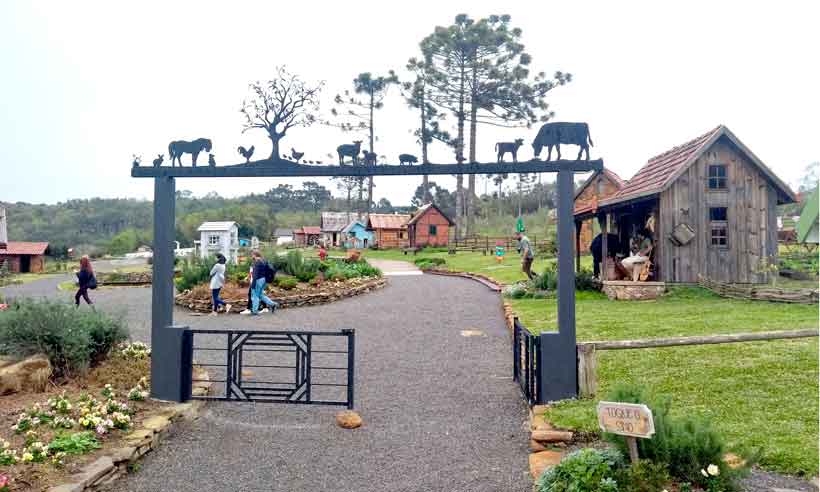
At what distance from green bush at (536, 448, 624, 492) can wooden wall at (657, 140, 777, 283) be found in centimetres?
1293

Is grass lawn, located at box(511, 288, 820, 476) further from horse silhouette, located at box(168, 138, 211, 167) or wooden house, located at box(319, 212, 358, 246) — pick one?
wooden house, located at box(319, 212, 358, 246)

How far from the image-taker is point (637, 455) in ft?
13.1

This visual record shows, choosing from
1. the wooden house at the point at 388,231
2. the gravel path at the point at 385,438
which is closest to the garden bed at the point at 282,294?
the gravel path at the point at 385,438

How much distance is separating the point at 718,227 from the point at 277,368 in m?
13.2

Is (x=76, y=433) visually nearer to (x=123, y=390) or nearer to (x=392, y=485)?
(x=123, y=390)

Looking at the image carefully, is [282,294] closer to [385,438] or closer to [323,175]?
[323,175]

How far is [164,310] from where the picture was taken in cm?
694

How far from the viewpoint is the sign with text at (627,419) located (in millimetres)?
3656

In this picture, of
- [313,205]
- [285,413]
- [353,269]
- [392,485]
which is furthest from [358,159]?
[313,205]

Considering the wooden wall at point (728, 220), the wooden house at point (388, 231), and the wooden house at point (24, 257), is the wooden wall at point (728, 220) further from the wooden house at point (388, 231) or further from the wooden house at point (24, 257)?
the wooden house at point (24, 257)

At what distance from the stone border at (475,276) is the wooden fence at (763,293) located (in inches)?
265

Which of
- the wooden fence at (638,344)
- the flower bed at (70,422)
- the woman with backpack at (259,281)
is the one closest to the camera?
the flower bed at (70,422)

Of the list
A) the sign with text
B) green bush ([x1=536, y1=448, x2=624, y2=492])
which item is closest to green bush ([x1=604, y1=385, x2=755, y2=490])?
green bush ([x1=536, y1=448, x2=624, y2=492])

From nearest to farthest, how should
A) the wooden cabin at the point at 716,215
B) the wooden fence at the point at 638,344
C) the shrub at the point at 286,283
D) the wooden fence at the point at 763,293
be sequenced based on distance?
1. the wooden fence at the point at 638,344
2. the wooden fence at the point at 763,293
3. the wooden cabin at the point at 716,215
4. the shrub at the point at 286,283
